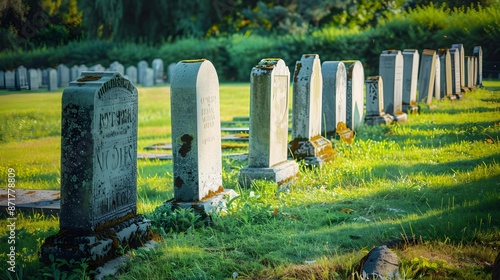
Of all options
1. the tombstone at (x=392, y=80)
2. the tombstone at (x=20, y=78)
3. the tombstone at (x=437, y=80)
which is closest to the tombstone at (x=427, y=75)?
the tombstone at (x=437, y=80)

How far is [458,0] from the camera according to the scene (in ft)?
24.2

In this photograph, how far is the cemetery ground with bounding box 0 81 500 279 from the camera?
4703mm

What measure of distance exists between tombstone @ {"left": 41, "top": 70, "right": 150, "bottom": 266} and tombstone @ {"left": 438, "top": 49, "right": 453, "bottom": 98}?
11.6 meters

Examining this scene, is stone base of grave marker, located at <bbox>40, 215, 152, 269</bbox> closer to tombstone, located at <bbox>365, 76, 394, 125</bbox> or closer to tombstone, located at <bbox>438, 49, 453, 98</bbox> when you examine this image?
tombstone, located at <bbox>365, 76, 394, 125</bbox>

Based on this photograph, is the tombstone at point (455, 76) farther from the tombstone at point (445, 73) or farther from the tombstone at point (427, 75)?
the tombstone at point (427, 75)

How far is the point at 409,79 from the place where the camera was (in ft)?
49.8

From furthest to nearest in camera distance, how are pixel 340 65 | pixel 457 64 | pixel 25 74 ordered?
1. pixel 457 64
2. pixel 340 65
3. pixel 25 74

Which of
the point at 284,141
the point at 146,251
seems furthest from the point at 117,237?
the point at 284,141

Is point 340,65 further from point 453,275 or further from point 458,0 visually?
point 453,275

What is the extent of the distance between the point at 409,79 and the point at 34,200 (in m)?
10.8

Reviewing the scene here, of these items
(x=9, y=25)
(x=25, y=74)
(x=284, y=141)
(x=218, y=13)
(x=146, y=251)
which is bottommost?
(x=146, y=251)

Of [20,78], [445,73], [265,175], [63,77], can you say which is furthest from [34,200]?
[63,77]

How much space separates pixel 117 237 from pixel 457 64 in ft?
33.6

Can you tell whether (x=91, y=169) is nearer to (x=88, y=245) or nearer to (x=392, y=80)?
(x=88, y=245)
